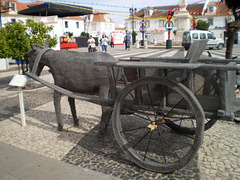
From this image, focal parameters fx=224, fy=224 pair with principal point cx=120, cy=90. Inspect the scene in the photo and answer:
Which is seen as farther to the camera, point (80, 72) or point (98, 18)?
point (98, 18)

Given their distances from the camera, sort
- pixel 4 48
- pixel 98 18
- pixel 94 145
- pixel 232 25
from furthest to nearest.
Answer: pixel 98 18
pixel 4 48
pixel 232 25
pixel 94 145

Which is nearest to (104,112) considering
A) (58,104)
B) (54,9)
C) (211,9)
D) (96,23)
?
(58,104)

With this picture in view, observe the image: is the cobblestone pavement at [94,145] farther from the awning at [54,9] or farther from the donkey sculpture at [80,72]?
the awning at [54,9]

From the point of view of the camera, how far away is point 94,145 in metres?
3.37

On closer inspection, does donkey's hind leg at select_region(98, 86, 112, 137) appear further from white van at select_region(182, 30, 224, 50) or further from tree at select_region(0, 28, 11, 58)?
white van at select_region(182, 30, 224, 50)

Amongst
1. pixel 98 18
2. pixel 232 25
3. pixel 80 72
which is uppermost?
pixel 98 18

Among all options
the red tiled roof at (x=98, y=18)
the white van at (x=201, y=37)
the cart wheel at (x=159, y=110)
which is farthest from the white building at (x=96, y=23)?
the cart wheel at (x=159, y=110)

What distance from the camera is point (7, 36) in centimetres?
711

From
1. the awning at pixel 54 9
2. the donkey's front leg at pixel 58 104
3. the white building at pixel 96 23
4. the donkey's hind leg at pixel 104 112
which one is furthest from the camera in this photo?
the white building at pixel 96 23

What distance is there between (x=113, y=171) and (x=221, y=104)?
4.71ft

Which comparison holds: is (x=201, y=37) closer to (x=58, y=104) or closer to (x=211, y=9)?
(x=58, y=104)

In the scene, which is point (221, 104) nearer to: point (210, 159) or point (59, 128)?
point (210, 159)

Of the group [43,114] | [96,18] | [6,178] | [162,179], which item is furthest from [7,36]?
[96,18]

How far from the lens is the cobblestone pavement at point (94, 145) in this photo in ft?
8.60
